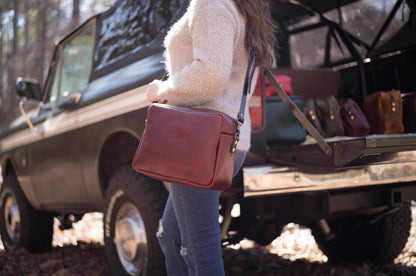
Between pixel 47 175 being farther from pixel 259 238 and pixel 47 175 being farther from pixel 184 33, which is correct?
pixel 184 33

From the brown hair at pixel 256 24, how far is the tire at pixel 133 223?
1106 mm

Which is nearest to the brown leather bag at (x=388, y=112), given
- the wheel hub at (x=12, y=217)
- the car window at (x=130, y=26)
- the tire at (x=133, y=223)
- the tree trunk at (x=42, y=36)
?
the car window at (x=130, y=26)

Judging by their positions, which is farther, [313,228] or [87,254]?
[87,254]

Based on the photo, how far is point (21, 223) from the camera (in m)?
4.62

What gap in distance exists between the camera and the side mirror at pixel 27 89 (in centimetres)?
425

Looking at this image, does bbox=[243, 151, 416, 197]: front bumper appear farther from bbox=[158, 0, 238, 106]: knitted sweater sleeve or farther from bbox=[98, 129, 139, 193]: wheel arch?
bbox=[98, 129, 139, 193]: wheel arch

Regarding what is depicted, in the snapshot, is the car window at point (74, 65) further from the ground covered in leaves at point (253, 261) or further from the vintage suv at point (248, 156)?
the ground covered in leaves at point (253, 261)

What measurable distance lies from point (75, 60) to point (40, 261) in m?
1.72

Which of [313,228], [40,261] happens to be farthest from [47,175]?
[313,228]

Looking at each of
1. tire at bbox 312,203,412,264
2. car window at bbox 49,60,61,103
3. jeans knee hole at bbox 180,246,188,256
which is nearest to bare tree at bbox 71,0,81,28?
car window at bbox 49,60,61,103

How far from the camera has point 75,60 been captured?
4.35 metres

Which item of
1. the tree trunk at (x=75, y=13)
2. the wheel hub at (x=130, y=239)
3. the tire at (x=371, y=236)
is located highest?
the tree trunk at (x=75, y=13)

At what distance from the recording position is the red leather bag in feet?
11.3

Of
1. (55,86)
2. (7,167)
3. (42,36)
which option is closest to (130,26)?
(55,86)
